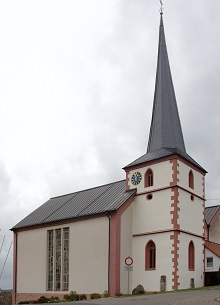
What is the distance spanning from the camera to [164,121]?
39438 mm

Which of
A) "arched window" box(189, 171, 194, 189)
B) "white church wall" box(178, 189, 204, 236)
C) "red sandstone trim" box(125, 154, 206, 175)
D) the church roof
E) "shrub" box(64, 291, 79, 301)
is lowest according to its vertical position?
"shrub" box(64, 291, 79, 301)

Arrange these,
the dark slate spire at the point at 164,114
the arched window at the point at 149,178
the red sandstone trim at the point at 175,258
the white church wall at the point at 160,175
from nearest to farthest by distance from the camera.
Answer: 1. the red sandstone trim at the point at 175,258
2. the white church wall at the point at 160,175
3. the arched window at the point at 149,178
4. the dark slate spire at the point at 164,114

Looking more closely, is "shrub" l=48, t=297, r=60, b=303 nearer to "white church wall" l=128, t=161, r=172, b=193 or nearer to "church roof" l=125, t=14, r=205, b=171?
"white church wall" l=128, t=161, r=172, b=193

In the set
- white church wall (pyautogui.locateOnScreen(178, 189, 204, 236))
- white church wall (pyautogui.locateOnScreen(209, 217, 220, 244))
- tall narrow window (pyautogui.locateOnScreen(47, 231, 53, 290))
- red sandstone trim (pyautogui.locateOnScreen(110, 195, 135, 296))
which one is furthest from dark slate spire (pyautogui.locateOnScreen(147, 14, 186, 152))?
tall narrow window (pyautogui.locateOnScreen(47, 231, 53, 290))

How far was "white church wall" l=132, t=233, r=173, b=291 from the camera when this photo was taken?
1331 inches

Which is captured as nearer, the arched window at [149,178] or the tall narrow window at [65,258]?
the arched window at [149,178]

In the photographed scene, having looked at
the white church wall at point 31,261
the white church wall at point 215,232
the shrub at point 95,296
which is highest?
the white church wall at point 215,232

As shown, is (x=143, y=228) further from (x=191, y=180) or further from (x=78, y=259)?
(x=78, y=259)

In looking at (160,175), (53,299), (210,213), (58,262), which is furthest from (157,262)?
(210,213)

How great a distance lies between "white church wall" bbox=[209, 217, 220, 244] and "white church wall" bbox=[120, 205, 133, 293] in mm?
9450

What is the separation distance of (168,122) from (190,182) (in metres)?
5.45

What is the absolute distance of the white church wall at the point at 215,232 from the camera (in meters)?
42.7

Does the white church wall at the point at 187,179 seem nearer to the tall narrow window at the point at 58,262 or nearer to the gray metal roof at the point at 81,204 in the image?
the gray metal roof at the point at 81,204

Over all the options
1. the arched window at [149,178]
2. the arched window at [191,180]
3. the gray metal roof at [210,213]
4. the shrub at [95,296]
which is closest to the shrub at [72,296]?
the shrub at [95,296]
